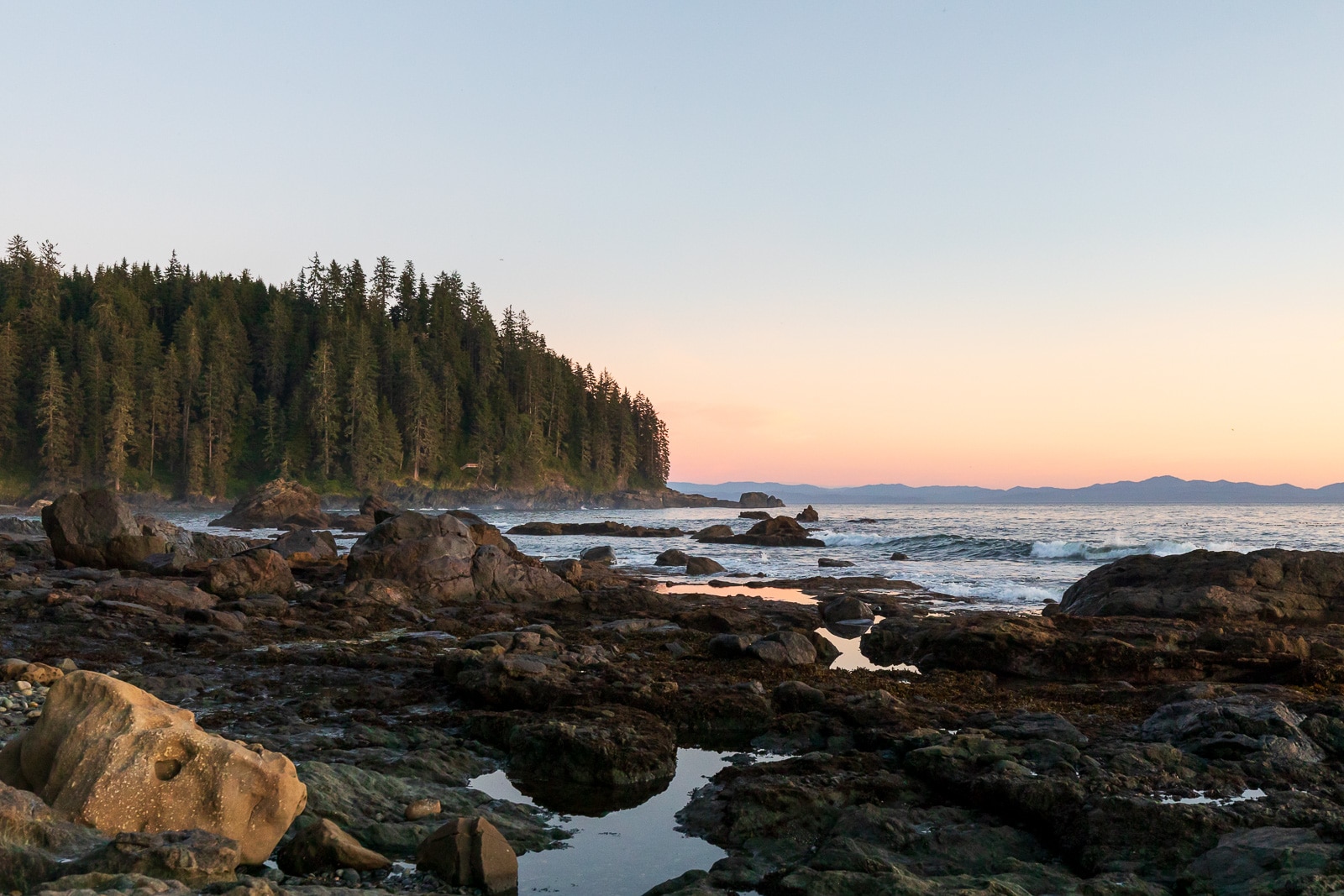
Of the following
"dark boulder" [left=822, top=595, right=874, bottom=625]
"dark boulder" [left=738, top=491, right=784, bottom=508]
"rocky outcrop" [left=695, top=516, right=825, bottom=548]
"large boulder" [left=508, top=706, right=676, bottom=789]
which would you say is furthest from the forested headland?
"large boulder" [left=508, top=706, right=676, bottom=789]

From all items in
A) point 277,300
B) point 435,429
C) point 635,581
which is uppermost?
point 277,300

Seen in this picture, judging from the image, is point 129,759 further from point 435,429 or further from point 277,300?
point 277,300

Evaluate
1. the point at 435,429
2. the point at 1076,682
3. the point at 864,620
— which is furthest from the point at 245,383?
the point at 1076,682

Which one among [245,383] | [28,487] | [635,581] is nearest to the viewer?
[635,581]

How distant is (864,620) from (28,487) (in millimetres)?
98747

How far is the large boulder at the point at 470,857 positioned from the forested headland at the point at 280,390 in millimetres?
99721

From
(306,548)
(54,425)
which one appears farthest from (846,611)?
(54,425)

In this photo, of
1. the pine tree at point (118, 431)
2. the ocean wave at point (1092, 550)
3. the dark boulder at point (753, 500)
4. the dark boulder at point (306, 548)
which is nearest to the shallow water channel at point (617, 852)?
the dark boulder at point (306, 548)

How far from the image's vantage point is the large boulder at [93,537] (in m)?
23.0

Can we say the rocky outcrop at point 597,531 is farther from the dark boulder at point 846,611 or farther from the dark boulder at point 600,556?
the dark boulder at point 846,611

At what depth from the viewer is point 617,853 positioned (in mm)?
6344

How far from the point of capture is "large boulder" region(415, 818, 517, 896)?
5434mm

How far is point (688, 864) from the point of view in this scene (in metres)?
6.16

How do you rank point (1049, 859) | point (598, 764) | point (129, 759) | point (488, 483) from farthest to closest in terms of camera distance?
point (488, 483), point (598, 764), point (1049, 859), point (129, 759)
